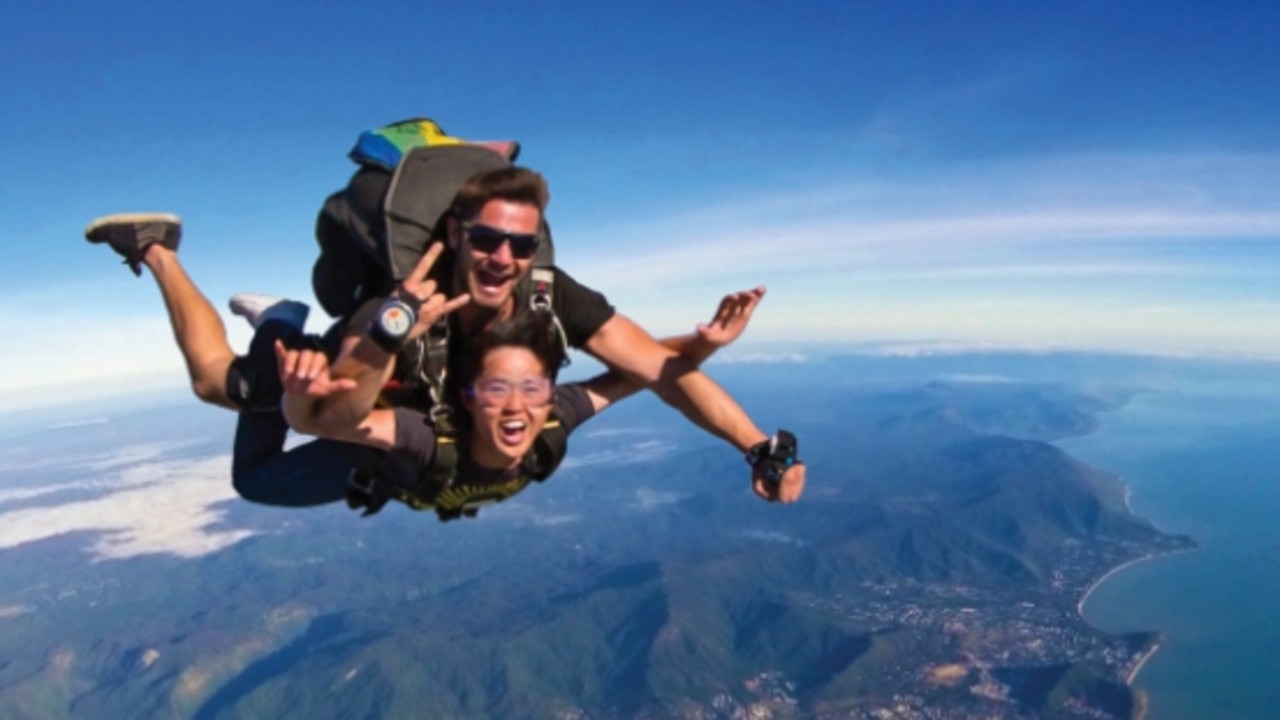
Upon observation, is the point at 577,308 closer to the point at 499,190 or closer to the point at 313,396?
the point at 499,190

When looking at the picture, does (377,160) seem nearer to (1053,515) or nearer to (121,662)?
(121,662)

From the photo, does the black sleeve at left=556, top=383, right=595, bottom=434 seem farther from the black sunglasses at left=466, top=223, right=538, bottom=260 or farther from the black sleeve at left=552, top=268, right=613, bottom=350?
the black sunglasses at left=466, top=223, right=538, bottom=260

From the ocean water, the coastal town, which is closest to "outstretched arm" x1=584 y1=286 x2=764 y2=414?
the coastal town

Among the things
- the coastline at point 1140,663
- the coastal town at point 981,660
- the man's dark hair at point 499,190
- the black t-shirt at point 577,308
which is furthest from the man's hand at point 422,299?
the coastline at point 1140,663

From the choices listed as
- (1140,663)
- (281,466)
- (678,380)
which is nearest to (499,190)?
(678,380)

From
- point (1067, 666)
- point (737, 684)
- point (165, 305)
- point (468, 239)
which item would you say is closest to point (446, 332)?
point (468, 239)
